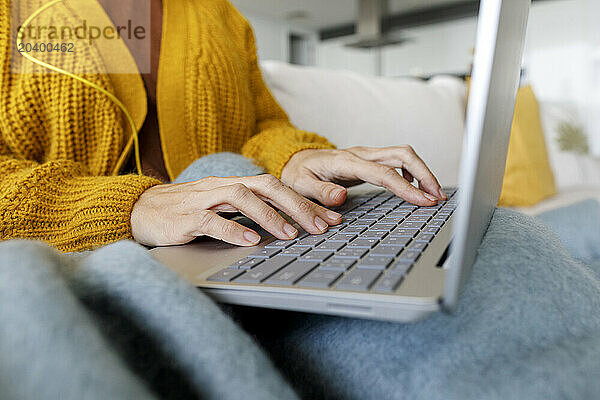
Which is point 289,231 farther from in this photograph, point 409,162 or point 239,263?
point 409,162

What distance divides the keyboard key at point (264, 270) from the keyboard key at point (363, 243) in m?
0.06

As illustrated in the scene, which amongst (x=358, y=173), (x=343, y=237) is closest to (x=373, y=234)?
(x=343, y=237)

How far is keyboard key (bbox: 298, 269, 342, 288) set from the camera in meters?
0.30

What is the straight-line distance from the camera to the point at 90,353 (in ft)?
0.70

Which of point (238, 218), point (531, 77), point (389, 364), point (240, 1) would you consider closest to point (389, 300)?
point (389, 364)

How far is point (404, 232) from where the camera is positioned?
1.49 feet

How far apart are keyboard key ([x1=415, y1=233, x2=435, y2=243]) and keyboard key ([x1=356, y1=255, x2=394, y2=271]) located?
6cm

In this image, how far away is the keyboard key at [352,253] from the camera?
36 cm

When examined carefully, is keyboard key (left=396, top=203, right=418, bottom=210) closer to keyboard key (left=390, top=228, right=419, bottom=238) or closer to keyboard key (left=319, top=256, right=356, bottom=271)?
keyboard key (left=390, top=228, right=419, bottom=238)

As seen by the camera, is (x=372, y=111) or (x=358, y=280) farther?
(x=372, y=111)

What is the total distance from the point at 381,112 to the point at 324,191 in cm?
85

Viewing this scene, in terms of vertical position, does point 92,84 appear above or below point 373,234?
above

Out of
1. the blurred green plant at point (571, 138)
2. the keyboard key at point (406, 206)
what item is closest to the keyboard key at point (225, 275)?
the keyboard key at point (406, 206)

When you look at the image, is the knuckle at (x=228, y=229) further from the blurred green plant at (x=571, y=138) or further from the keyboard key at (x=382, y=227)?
the blurred green plant at (x=571, y=138)
